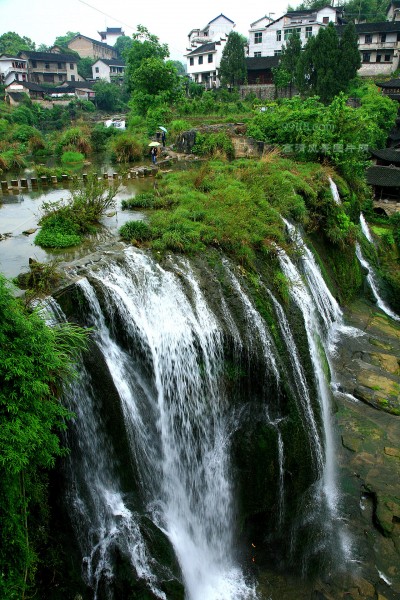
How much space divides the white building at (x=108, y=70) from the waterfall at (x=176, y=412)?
217 feet

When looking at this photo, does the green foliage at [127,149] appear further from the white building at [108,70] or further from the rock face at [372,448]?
the white building at [108,70]

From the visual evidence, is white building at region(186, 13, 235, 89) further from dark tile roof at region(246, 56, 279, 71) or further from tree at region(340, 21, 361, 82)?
tree at region(340, 21, 361, 82)

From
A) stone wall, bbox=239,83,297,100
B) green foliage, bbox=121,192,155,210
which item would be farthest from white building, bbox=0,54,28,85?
green foliage, bbox=121,192,155,210

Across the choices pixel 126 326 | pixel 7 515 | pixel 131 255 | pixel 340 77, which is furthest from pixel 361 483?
pixel 340 77

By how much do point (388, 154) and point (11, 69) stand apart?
45561 millimetres

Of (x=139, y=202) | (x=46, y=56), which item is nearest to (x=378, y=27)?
(x=46, y=56)

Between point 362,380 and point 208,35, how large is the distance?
56747 millimetres

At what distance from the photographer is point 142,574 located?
672 cm

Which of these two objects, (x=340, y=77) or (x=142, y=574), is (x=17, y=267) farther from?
(x=340, y=77)

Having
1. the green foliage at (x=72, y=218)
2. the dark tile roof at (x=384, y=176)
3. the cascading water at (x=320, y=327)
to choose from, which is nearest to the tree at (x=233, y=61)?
the dark tile roof at (x=384, y=176)

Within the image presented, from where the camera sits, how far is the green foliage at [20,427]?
4883 millimetres

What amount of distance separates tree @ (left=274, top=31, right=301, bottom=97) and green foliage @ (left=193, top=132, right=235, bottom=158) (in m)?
24.1

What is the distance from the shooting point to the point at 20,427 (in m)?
4.93

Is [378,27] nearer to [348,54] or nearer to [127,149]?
[348,54]
